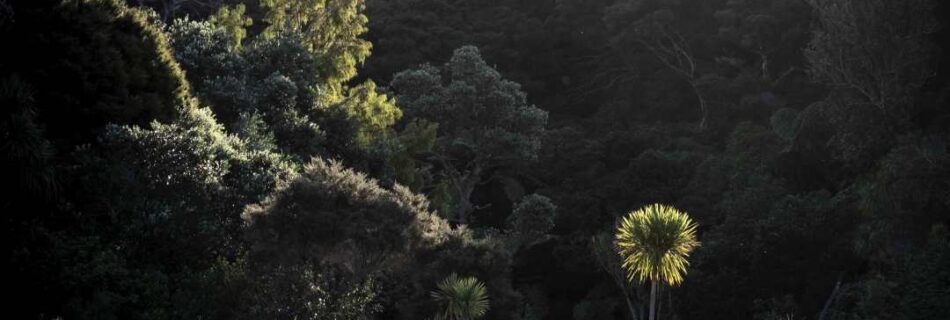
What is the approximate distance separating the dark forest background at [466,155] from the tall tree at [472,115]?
0.12m

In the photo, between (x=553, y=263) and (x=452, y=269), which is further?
(x=553, y=263)

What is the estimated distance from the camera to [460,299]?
69.8 feet

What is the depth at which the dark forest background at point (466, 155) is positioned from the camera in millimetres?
17562

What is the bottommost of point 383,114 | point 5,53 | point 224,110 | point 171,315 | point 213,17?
point 171,315

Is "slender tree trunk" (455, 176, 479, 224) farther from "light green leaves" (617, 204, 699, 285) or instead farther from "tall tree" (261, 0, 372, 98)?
"light green leaves" (617, 204, 699, 285)

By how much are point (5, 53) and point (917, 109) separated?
1039 inches

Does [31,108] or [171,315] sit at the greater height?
[31,108]

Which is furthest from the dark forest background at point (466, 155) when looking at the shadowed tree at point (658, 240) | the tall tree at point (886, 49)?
the shadowed tree at point (658, 240)

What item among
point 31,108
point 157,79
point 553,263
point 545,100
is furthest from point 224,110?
point 545,100

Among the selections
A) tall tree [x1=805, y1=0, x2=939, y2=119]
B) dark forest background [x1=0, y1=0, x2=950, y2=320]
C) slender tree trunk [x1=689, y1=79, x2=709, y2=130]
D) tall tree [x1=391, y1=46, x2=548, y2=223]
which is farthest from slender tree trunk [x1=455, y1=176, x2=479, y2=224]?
tall tree [x1=805, y1=0, x2=939, y2=119]

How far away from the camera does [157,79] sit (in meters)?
21.3

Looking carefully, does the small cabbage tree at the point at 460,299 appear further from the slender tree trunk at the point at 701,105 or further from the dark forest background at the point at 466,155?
the slender tree trunk at the point at 701,105

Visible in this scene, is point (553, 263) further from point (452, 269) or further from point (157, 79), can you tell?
point (157, 79)

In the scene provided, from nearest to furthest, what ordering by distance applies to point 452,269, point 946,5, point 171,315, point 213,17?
point 171,315, point 452,269, point 213,17, point 946,5
